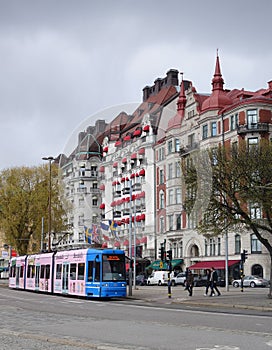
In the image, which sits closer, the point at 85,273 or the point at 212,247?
the point at 85,273

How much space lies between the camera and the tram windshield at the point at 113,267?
115ft

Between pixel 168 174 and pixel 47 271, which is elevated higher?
pixel 168 174

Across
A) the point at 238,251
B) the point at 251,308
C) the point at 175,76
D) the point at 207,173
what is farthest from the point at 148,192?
the point at 251,308

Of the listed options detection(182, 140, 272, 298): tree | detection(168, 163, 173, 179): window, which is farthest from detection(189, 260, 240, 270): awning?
detection(182, 140, 272, 298): tree

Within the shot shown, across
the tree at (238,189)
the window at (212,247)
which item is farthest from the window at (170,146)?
the tree at (238,189)

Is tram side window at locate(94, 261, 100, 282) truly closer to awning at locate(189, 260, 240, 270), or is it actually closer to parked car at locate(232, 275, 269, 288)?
parked car at locate(232, 275, 269, 288)

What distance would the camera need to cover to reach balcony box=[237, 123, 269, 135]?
6172 cm

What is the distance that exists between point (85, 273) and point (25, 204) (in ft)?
119

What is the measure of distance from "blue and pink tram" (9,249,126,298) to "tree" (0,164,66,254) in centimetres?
2599

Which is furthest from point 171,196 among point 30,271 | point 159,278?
point 30,271

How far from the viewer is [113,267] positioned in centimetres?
3531

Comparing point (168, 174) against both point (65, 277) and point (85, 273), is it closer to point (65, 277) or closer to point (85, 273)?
point (65, 277)

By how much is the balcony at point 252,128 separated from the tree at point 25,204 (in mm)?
21839

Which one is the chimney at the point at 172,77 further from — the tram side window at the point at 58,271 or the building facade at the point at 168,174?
the tram side window at the point at 58,271
